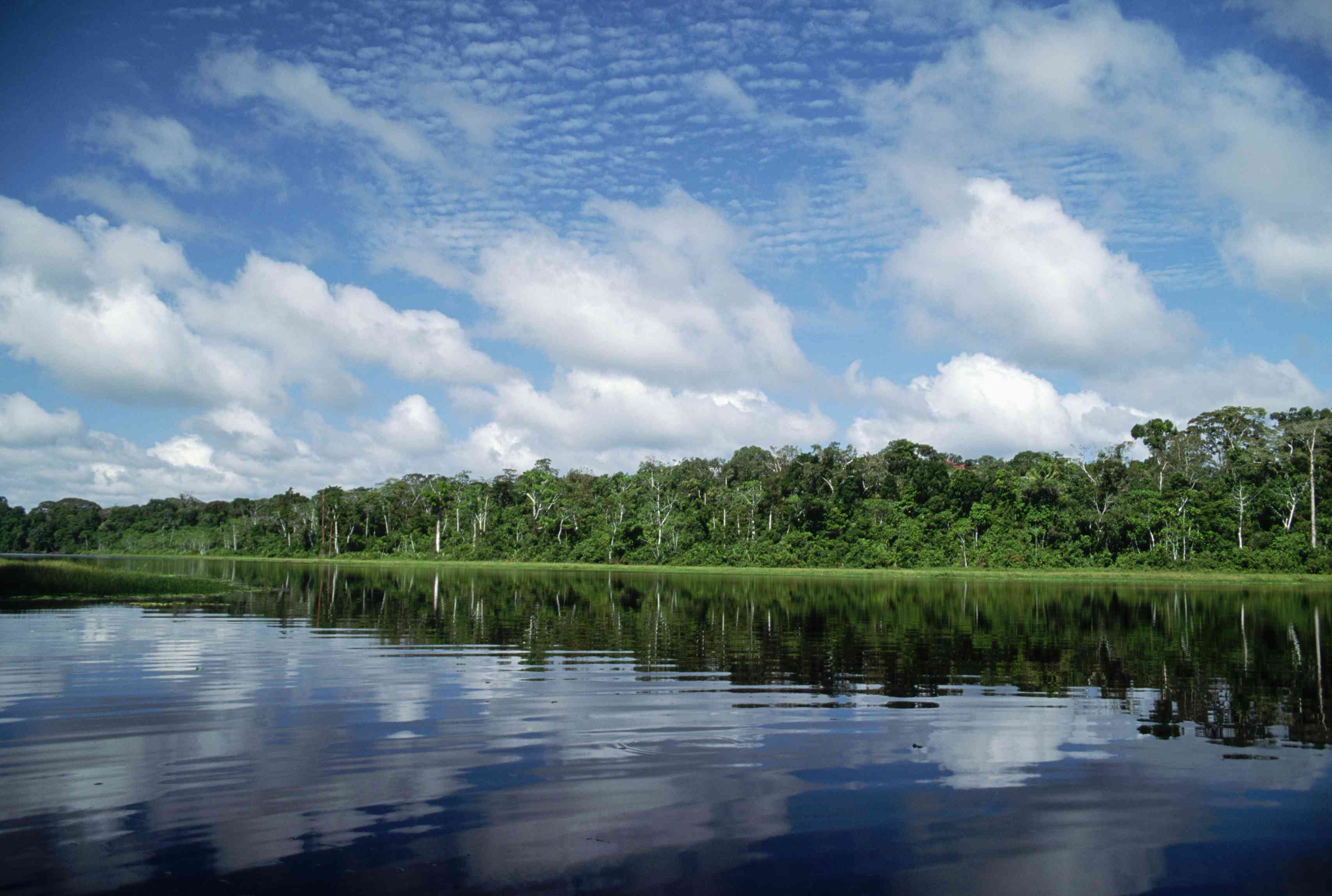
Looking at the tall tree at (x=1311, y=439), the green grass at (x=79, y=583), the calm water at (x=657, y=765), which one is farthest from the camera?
the tall tree at (x=1311, y=439)

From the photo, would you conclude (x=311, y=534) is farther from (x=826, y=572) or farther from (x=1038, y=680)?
(x=1038, y=680)

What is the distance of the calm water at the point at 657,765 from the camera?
7090 mm

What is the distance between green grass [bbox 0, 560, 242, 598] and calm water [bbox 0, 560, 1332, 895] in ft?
48.6

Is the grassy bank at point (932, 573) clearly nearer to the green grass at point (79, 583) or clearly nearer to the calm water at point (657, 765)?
the green grass at point (79, 583)

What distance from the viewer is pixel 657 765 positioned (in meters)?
10.3

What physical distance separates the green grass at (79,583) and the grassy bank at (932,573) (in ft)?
133

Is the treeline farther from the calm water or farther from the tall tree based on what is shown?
the calm water

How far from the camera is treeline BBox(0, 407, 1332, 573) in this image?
2960 inches

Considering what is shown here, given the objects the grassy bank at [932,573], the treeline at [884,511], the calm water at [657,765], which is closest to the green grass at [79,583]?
the calm water at [657,765]

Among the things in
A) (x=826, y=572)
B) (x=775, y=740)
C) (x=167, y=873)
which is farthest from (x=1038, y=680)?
(x=826, y=572)

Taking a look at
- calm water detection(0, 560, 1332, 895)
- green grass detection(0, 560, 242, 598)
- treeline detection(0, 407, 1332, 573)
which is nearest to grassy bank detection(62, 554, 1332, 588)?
treeline detection(0, 407, 1332, 573)

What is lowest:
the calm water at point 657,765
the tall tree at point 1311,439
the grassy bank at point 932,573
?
the grassy bank at point 932,573

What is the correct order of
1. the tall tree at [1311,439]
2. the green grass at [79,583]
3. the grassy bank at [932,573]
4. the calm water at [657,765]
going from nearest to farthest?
the calm water at [657,765]
the green grass at [79,583]
the grassy bank at [932,573]
the tall tree at [1311,439]

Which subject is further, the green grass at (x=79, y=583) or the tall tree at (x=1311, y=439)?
the tall tree at (x=1311, y=439)
